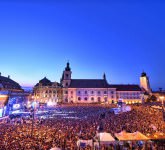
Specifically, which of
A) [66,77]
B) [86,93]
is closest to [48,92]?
[66,77]

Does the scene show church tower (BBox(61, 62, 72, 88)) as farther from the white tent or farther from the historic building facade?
the white tent

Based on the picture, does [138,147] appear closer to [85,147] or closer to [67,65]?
[85,147]

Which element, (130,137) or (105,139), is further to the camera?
(130,137)

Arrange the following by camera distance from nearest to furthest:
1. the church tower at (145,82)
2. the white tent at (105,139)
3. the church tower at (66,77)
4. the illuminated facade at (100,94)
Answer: the white tent at (105,139) → the illuminated facade at (100,94) → the church tower at (66,77) → the church tower at (145,82)

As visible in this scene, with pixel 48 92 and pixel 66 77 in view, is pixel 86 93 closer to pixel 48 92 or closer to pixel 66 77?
pixel 66 77

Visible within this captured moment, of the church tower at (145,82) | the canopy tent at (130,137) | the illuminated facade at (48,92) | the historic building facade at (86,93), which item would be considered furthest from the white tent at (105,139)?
the church tower at (145,82)

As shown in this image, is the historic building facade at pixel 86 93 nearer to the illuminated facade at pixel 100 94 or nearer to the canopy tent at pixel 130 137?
the illuminated facade at pixel 100 94

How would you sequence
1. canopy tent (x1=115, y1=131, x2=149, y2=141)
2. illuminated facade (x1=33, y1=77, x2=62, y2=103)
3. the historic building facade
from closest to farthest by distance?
canopy tent (x1=115, y1=131, x2=149, y2=141), illuminated facade (x1=33, y1=77, x2=62, y2=103), the historic building facade

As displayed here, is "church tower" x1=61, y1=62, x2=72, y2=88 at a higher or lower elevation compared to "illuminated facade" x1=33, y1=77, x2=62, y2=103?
higher

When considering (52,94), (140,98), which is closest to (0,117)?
(52,94)

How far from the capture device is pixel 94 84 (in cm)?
8169

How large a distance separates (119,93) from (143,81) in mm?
20526

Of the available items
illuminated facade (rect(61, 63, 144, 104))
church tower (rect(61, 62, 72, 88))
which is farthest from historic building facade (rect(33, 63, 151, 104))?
church tower (rect(61, 62, 72, 88))

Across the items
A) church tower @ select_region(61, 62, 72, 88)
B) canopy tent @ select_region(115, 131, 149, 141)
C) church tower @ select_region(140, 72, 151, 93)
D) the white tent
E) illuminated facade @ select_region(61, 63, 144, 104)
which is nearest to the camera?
the white tent
